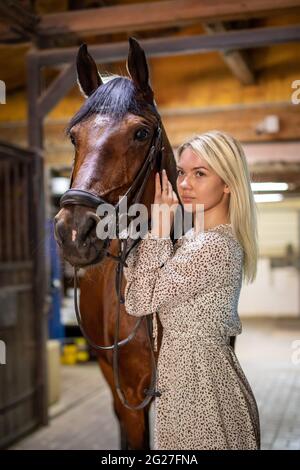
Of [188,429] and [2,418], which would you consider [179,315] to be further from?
[2,418]

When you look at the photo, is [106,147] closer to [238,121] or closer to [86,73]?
[86,73]

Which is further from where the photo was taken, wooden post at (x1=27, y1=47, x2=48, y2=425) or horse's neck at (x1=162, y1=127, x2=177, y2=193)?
wooden post at (x1=27, y1=47, x2=48, y2=425)

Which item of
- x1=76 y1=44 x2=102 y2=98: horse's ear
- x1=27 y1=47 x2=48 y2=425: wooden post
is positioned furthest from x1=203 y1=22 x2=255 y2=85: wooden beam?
x1=76 y1=44 x2=102 y2=98: horse's ear

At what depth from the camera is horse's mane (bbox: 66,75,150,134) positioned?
1837 millimetres

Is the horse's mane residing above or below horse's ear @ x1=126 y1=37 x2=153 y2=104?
below

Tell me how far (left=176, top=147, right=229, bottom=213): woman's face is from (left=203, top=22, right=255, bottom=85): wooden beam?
308cm

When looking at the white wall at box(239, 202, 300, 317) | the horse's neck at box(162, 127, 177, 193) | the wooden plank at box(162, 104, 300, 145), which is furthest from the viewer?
the white wall at box(239, 202, 300, 317)

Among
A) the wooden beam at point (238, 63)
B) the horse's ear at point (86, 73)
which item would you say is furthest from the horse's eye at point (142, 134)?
the wooden beam at point (238, 63)

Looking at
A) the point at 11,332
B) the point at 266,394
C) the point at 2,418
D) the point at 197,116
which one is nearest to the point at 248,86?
the point at 197,116

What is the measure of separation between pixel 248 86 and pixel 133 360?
4.71 meters

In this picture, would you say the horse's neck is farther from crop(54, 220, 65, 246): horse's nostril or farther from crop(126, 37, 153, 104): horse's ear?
crop(54, 220, 65, 246): horse's nostril

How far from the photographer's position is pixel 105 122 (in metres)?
1.82

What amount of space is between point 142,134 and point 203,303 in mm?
601

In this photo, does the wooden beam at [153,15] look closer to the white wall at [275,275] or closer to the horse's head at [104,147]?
the horse's head at [104,147]
